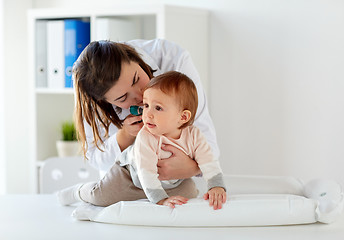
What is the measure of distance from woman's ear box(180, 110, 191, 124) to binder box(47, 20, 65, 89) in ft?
4.41

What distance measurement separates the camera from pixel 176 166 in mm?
1376

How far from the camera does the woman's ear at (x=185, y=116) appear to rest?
1.34 meters

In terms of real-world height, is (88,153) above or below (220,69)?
below

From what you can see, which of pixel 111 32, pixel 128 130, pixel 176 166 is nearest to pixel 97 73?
pixel 128 130

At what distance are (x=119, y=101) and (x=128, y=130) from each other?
90 mm

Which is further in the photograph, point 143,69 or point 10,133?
point 10,133

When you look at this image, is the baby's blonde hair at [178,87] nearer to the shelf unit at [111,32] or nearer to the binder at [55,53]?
the shelf unit at [111,32]

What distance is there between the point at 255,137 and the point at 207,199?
3.83 feet

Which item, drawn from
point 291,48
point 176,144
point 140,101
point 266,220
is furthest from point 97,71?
point 291,48

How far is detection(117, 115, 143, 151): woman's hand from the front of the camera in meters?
1.48

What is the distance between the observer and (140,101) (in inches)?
57.6

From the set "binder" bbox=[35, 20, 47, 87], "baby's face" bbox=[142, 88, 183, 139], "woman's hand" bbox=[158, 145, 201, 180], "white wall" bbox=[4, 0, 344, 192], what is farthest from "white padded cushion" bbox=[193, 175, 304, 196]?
"binder" bbox=[35, 20, 47, 87]

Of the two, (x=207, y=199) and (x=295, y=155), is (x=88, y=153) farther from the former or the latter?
(x=295, y=155)

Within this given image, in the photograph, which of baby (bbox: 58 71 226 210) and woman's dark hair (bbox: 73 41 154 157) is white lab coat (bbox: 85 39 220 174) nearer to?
woman's dark hair (bbox: 73 41 154 157)
